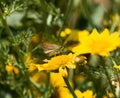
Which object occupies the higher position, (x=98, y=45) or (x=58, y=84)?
(x=98, y=45)

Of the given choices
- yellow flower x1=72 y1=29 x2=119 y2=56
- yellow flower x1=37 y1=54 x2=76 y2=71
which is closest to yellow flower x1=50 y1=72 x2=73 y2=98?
yellow flower x1=72 y1=29 x2=119 y2=56

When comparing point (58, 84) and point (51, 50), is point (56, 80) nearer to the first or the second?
point (58, 84)

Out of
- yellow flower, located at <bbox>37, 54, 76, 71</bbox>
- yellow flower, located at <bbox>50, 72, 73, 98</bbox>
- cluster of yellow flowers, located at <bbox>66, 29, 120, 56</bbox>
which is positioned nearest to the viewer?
yellow flower, located at <bbox>37, 54, 76, 71</bbox>

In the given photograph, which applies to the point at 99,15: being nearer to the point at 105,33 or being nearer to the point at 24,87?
the point at 24,87

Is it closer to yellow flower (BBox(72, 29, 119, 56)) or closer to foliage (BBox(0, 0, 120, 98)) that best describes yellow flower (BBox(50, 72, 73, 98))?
foliage (BBox(0, 0, 120, 98))

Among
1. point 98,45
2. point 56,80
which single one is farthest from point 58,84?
point 98,45

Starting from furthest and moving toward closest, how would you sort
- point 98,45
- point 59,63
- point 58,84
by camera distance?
point 58,84 → point 98,45 → point 59,63

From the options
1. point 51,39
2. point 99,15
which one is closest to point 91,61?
point 99,15

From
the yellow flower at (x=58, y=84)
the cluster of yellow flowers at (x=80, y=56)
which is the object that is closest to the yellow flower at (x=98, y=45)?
the cluster of yellow flowers at (x=80, y=56)
